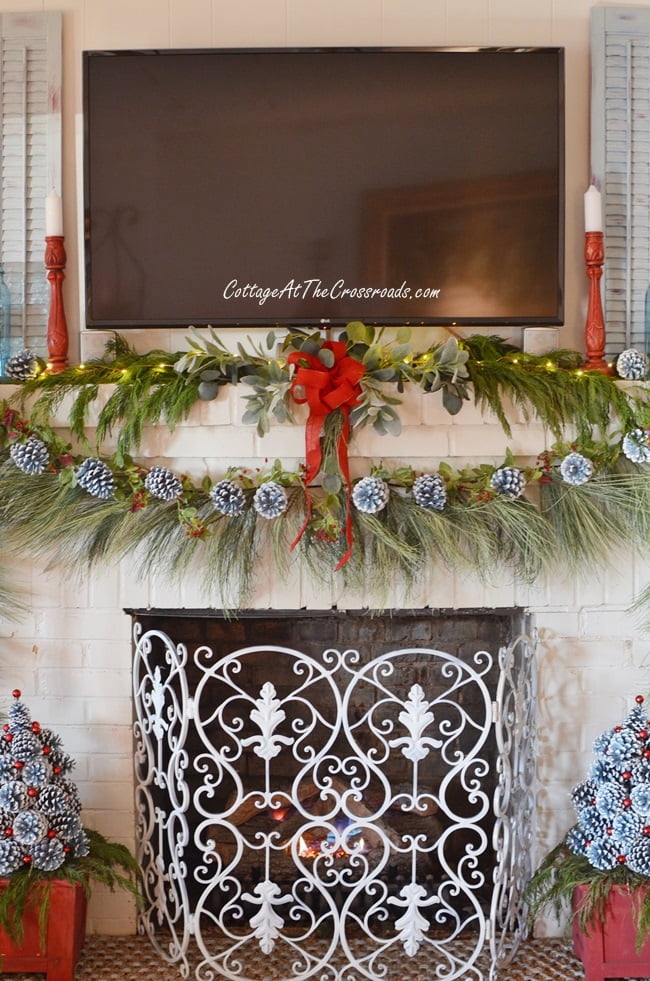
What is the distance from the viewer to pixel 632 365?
196 centimetres

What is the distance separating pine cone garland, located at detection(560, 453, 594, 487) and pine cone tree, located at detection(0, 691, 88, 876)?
1.23m

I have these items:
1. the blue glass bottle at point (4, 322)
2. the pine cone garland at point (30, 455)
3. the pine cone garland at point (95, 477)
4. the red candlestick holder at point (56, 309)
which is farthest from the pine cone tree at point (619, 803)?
the blue glass bottle at point (4, 322)

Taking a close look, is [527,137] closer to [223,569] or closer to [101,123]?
[101,123]

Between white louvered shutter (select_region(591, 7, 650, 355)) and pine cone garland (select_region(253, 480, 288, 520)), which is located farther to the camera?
white louvered shutter (select_region(591, 7, 650, 355))

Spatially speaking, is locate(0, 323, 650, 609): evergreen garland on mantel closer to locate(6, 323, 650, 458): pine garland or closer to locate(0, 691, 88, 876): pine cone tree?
locate(6, 323, 650, 458): pine garland

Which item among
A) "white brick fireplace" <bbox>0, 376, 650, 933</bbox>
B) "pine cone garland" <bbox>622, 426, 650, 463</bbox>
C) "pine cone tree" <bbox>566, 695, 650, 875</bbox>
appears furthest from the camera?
"white brick fireplace" <bbox>0, 376, 650, 933</bbox>

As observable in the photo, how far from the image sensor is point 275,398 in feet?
6.04

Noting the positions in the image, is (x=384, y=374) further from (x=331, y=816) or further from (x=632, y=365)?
(x=331, y=816)

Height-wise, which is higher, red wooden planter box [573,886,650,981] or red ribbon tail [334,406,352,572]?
red ribbon tail [334,406,352,572]

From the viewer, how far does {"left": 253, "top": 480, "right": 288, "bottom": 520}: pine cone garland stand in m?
1.87

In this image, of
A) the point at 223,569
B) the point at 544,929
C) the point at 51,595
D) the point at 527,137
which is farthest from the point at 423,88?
the point at 544,929

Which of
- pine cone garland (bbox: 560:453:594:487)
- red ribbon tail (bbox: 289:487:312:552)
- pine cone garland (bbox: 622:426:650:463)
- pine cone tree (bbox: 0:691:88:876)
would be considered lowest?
pine cone tree (bbox: 0:691:88:876)

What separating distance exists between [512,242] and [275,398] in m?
0.65

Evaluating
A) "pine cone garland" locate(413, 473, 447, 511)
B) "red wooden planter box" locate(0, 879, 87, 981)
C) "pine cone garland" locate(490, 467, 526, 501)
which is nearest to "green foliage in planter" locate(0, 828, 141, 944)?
"red wooden planter box" locate(0, 879, 87, 981)
